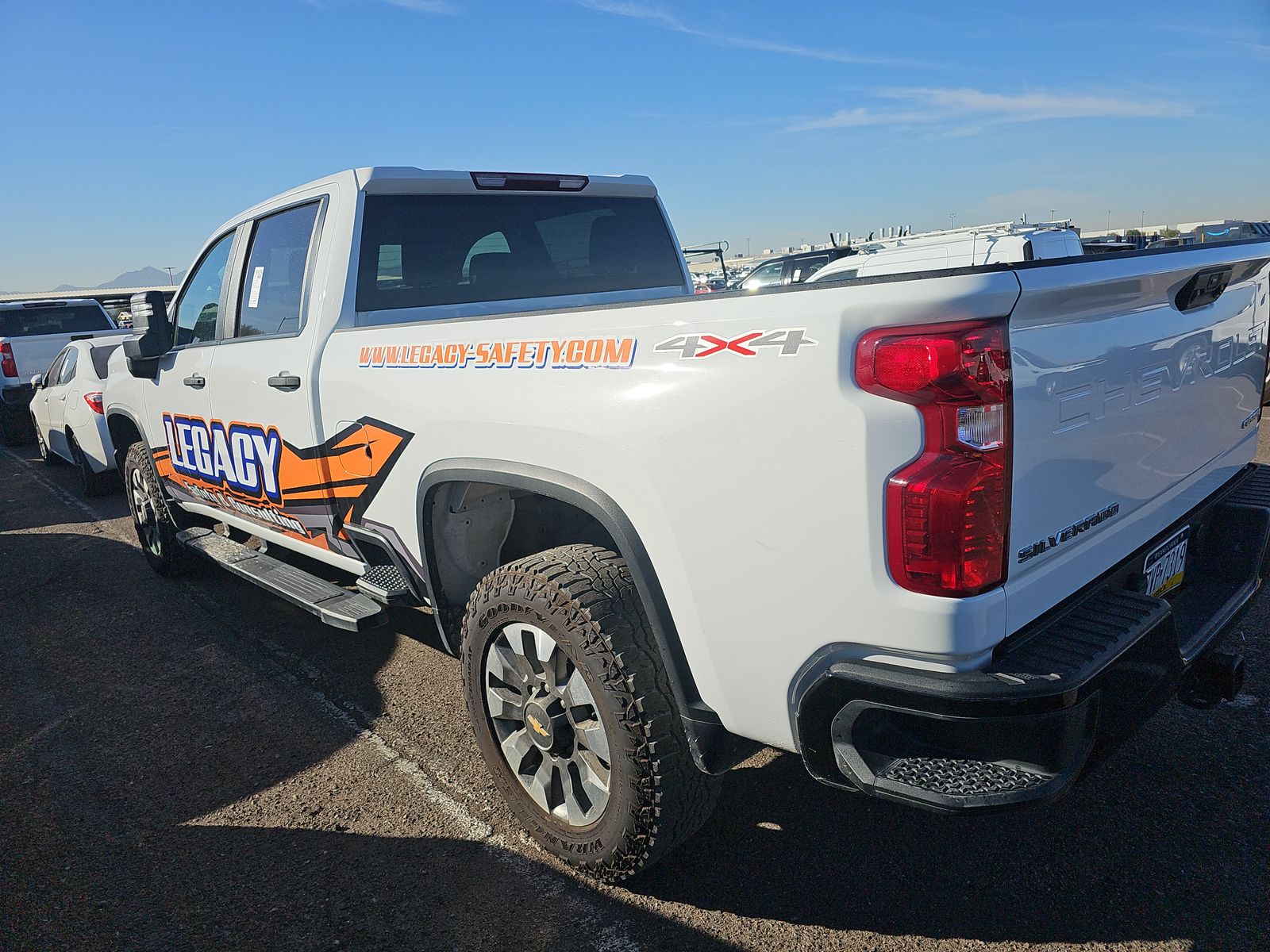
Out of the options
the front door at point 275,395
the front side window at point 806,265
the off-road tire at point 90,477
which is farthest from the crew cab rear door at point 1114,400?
the front side window at point 806,265

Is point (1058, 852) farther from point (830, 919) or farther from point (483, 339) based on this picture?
point (483, 339)

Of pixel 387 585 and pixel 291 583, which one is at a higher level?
pixel 387 585

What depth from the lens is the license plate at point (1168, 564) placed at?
2307mm

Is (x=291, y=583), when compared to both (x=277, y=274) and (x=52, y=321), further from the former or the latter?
(x=52, y=321)

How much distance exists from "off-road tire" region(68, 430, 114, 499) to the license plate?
9.10 m

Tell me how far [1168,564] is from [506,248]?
2.82 meters

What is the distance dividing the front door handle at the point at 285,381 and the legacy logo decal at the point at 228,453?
212mm

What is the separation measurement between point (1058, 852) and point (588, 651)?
1.53 metres

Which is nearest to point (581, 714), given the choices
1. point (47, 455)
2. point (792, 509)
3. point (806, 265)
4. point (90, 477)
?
point (792, 509)

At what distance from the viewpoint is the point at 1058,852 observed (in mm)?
2512

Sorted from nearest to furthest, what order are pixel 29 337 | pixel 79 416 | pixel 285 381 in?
pixel 285 381 < pixel 79 416 < pixel 29 337

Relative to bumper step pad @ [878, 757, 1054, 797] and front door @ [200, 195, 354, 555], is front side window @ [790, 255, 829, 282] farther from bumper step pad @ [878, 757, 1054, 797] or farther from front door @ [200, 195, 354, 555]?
bumper step pad @ [878, 757, 1054, 797]

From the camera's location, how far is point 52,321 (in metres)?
12.5

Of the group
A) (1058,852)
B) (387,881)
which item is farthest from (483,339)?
(1058,852)
